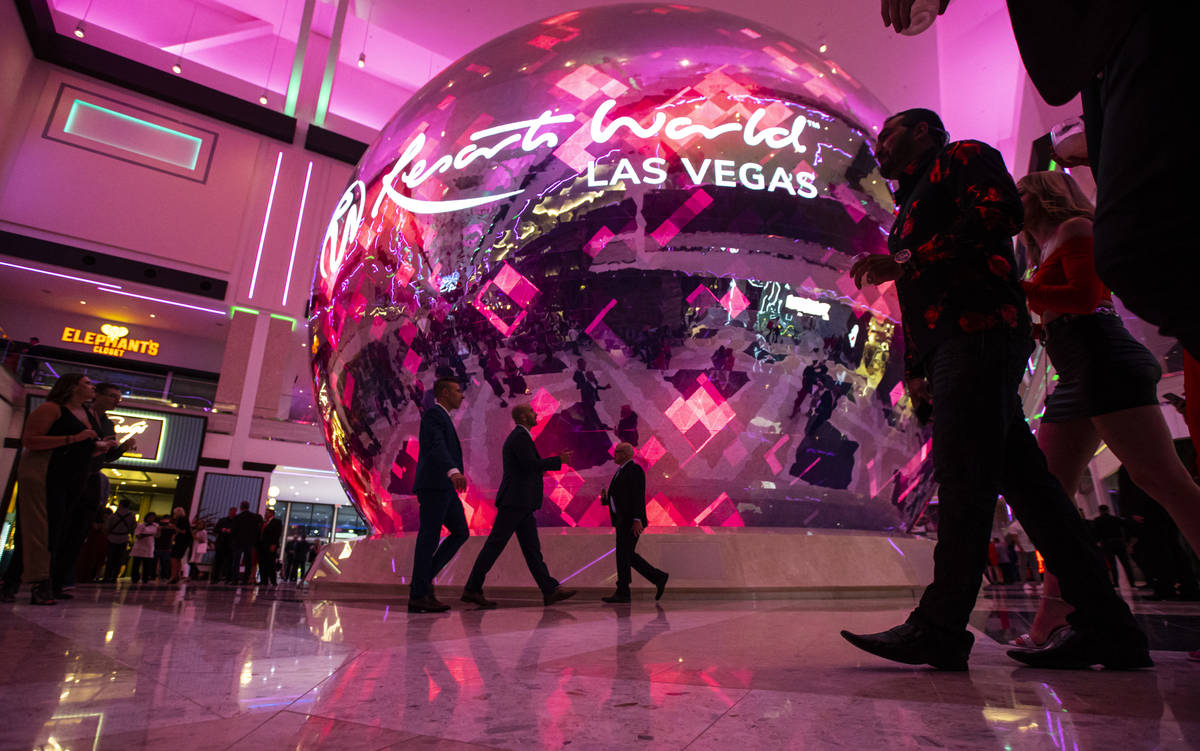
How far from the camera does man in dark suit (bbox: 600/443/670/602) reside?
10.9 feet

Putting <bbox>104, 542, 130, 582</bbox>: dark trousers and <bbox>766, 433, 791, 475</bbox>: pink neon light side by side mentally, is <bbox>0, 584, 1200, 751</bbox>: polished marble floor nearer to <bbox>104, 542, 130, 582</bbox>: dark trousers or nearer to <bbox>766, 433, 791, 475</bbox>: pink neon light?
<bbox>766, 433, 791, 475</bbox>: pink neon light

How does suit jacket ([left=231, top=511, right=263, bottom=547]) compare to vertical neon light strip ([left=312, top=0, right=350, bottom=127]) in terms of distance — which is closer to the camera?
suit jacket ([left=231, top=511, right=263, bottom=547])

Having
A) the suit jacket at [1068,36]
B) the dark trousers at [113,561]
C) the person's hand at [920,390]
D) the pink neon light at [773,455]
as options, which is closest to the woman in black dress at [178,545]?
the dark trousers at [113,561]

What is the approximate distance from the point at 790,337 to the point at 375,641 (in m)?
2.35

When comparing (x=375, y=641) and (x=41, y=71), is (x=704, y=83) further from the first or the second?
(x=41, y=71)

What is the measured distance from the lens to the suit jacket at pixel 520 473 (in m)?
3.33

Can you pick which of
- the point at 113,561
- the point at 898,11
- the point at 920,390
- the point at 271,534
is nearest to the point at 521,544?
the point at 920,390

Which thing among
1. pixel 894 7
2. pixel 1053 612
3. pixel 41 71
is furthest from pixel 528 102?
pixel 41 71

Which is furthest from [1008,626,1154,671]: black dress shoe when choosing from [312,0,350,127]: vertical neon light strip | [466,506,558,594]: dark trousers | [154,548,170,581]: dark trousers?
[312,0,350,127]: vertical neon light strip

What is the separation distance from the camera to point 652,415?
Result: 330 centimetres

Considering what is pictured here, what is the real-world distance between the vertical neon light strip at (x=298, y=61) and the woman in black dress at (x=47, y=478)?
1770 cm

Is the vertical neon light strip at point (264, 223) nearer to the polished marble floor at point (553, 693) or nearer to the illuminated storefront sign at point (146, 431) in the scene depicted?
the illuminated storefront sign at point (146, 431)

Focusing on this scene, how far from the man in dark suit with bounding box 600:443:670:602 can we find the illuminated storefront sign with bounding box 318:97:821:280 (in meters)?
1.41

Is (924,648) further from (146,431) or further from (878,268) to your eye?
(146,431)
